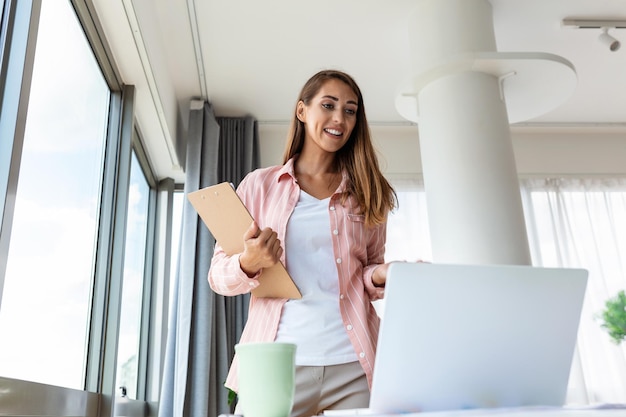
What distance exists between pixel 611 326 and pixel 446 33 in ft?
7.07

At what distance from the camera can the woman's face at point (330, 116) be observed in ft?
4.66

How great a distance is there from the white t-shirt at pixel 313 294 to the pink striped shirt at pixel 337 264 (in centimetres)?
2

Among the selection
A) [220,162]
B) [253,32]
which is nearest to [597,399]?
[220,162]

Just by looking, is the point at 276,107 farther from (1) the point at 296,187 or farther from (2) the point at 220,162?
(1) the point at 296,187

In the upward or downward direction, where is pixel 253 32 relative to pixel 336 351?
upward

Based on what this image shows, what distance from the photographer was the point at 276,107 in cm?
357

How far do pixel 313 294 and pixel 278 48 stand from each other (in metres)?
2.03

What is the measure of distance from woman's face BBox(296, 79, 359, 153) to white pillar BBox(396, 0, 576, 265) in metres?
0.97

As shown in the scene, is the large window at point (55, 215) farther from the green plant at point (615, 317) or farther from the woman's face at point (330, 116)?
the green plant at point (615, 317)

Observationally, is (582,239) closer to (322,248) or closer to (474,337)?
(322,248)

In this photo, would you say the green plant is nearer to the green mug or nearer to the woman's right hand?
the woman's right hand

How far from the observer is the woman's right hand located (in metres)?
1.07

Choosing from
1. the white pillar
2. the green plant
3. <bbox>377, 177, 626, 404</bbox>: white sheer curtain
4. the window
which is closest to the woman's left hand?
the white pillar

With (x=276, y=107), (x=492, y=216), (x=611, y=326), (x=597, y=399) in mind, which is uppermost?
(x=276, y=107)
